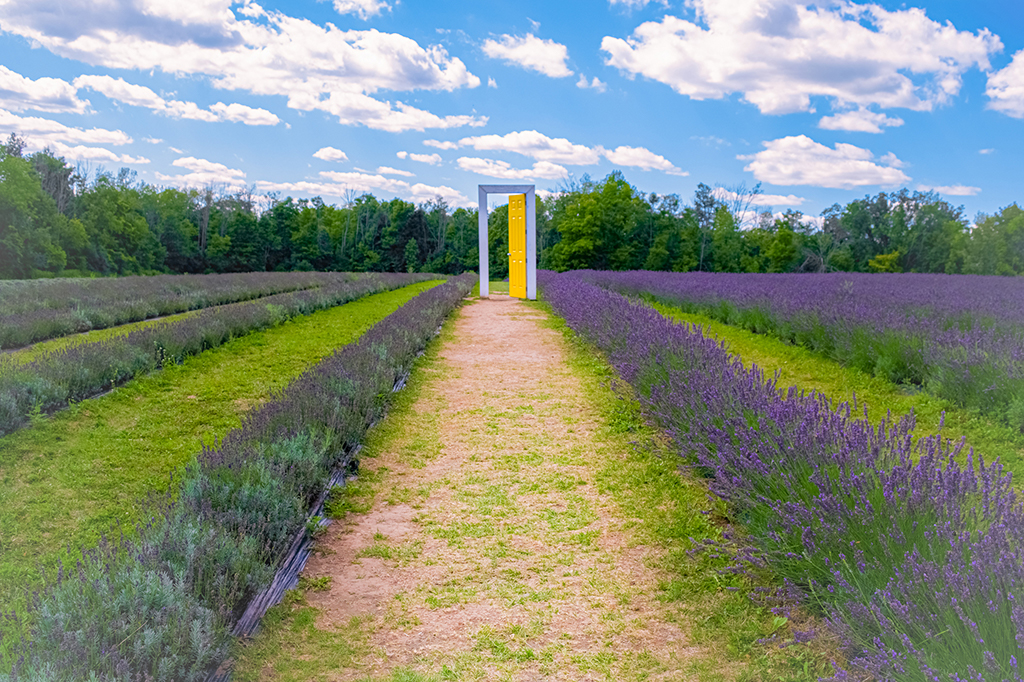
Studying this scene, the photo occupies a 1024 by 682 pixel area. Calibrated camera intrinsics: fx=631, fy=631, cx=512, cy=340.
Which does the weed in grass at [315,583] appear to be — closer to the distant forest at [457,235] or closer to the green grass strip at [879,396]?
the green grass strip at [879,396]

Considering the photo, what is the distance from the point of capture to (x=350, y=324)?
13367 millimetres

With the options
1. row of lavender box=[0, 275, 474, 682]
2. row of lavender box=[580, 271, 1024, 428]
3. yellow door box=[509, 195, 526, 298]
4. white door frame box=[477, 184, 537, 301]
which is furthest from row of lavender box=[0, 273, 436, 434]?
yellow door box=[509, 195, 526, 298]

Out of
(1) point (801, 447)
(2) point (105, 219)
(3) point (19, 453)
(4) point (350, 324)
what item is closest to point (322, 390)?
(3) point (19, 453)

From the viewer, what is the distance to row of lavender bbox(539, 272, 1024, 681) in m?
1.77

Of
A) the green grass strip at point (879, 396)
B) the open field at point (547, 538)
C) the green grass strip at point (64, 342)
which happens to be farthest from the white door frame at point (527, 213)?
the open field at point (547, 538)

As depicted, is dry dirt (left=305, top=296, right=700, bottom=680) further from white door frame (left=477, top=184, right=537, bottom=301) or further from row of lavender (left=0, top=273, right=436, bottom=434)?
white door frame (left=477, top=184, right=537, bottom=301)

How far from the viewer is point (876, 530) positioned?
2.32 meters

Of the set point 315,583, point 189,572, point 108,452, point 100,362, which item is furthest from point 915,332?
point 100,362

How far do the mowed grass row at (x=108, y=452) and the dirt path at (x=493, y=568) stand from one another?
1245 mm

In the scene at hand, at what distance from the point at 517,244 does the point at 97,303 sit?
1133 centimetres

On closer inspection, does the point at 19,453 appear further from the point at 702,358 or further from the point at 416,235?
the point at 416,235

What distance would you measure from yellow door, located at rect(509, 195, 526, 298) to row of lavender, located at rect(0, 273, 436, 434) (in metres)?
9.53

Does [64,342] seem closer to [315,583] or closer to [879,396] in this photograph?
[315,583]

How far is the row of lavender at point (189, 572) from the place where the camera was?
75.3 inches
